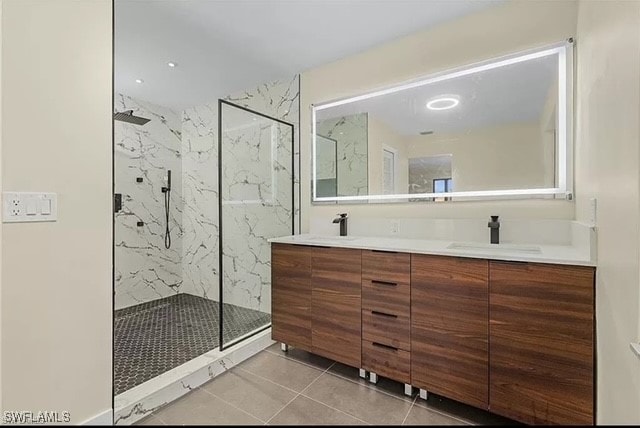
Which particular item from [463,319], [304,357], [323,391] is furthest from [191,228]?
[463,319]

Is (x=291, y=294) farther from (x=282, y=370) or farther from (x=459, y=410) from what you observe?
(x=459, y=410)

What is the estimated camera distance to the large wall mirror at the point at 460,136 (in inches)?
76.6

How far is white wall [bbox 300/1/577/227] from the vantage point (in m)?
1.92

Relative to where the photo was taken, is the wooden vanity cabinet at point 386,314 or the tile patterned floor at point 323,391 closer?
the tile patterned floor at point 323,391

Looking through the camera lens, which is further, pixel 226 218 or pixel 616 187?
pixel 226 218

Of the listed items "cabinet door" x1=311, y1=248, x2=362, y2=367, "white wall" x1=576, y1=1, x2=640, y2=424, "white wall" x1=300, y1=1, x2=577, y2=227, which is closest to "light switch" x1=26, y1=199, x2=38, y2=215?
"cabinet door" x1=311, y1=248, x2=362, y2=367

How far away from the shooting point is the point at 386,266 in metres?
1.91

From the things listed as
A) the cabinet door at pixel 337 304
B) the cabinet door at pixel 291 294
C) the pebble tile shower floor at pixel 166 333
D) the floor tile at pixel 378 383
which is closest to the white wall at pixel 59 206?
the pebble tile shower floor at pixel 166 333

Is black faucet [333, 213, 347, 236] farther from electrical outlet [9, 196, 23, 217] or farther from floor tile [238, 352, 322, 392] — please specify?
electrical outlet [9, 196, 23, 217]

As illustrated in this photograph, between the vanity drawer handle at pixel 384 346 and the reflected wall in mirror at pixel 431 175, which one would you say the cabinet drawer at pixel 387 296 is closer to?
the vanity drawer handle at pixel 384 346

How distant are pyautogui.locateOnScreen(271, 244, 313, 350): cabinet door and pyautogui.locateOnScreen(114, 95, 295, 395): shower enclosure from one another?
0.43m

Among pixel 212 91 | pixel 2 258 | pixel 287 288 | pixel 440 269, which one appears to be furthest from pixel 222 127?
pixel 440 269

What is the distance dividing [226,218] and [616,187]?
259 cm

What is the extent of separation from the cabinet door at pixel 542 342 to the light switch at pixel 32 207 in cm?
219
